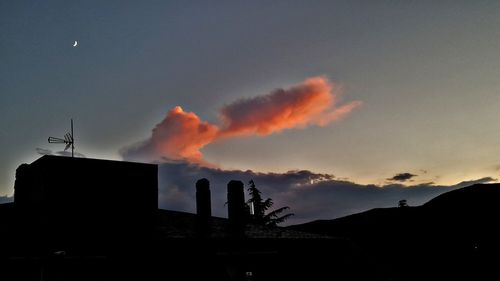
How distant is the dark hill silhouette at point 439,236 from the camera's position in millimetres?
20391

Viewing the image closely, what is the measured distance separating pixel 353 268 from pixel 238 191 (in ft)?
23.4

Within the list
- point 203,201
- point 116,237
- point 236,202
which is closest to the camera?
point 116,237

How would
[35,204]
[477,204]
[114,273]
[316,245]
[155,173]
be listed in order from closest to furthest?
[114,273], [35,204], [155,173], [316,245], [477,204]

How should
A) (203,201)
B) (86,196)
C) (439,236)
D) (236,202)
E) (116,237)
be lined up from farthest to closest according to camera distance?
(439,236)
(236,202)
(203,201)
(86,196)
(116,237)

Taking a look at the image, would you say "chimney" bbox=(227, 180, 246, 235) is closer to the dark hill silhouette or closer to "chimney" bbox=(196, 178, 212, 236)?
"chimney" bbox=(196, 178, 212, 236)

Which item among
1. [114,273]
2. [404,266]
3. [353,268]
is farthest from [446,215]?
[114,273]

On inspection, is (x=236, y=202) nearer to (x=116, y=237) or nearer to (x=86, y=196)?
(x=116, y=237)

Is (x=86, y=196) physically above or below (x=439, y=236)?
above

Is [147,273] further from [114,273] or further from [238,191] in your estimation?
[238,191]

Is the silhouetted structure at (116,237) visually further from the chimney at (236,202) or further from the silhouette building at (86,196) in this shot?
the chimney at (236,202)

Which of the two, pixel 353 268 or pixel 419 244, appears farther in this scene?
pixel 419 244

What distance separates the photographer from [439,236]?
71.6ft

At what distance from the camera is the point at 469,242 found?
20766mm

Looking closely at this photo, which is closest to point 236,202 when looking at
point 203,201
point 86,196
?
point 203,201
